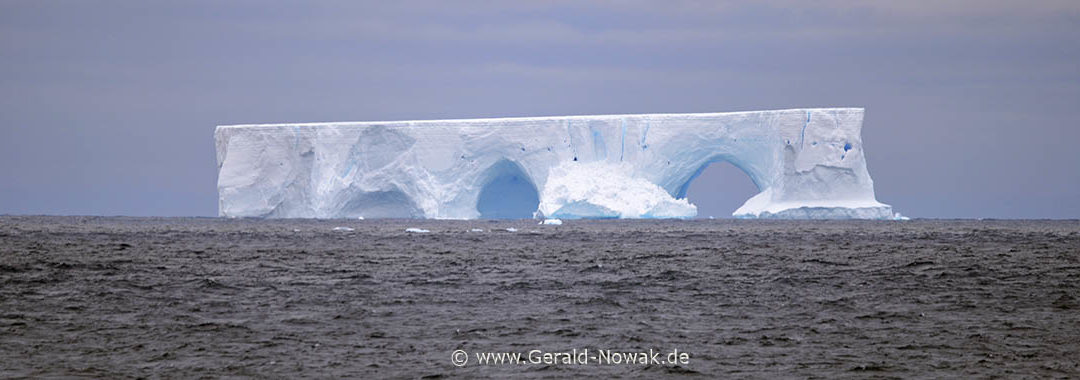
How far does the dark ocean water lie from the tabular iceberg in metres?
7.00

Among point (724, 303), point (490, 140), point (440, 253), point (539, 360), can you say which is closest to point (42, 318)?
point (539, 360)

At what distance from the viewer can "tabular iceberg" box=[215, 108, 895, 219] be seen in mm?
23469

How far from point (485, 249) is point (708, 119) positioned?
8648mm

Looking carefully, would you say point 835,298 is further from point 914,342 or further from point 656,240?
point 656,240

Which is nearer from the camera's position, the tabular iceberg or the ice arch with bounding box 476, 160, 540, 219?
the tabular iceberg

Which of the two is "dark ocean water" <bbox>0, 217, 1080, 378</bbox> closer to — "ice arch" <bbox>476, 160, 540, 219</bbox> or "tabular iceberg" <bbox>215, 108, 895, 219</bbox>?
"tabular iceberg" <bbox>215, 108, 895, 219</bbox>

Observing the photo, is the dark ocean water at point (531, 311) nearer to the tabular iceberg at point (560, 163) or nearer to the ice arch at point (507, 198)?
the tabular iceberg at point (560, 163)

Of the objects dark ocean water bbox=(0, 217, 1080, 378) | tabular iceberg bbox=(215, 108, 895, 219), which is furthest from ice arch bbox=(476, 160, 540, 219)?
dark ocean water bbox=(0, 217, 1080, 378)

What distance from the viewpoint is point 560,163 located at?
24781 millimetres

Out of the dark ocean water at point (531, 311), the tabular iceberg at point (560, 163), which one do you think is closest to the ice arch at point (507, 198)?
the tabular iceberg at point (560, 163)

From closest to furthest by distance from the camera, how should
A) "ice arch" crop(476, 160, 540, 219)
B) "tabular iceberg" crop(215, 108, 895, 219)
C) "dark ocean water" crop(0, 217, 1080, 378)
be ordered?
1. "dark ocean water" crop(0, 217, 1080, 378)
2. "tabular iceberg" crop(215, 108, 895, 219)
3. "ice arch" crop(476, 160, 540, 219)

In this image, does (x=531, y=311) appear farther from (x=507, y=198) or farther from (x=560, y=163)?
(x=507, y=198)

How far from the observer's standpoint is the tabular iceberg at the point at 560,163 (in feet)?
77.0

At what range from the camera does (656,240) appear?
19.7 meters
